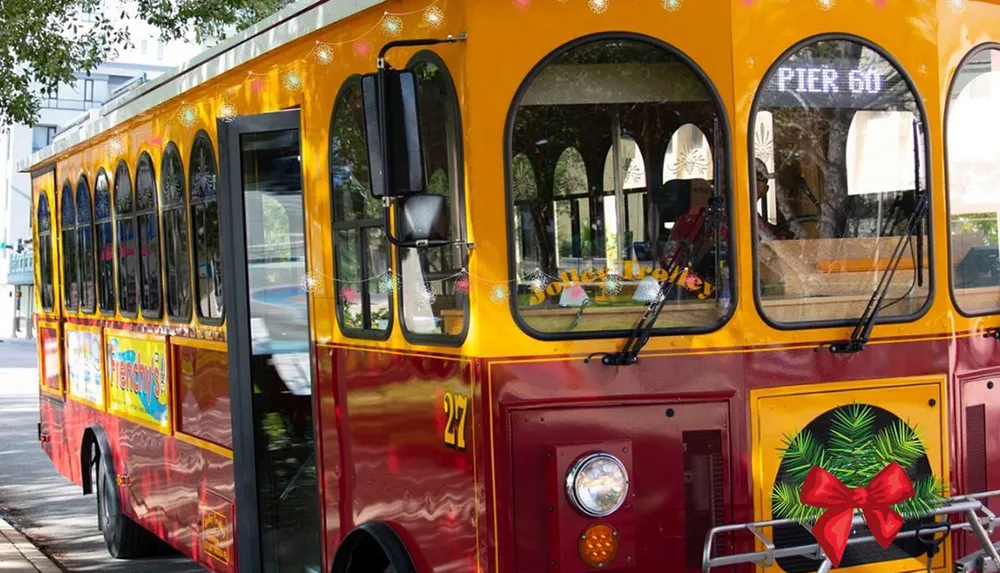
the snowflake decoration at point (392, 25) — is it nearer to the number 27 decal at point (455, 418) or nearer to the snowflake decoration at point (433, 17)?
the snowflake decoration at point (433, 17)

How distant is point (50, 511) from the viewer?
37.0ft

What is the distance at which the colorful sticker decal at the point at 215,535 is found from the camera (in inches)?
255

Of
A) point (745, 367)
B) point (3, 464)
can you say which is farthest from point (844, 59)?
point (3, 464)

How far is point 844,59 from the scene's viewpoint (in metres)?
4.55

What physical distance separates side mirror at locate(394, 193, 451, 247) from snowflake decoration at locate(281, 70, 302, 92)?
4.68 feet

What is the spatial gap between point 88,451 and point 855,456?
658cm

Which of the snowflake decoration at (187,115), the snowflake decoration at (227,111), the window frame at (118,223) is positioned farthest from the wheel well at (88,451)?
the snowflake decoration at (227,111)

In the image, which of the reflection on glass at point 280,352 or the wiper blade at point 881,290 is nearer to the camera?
the wiper blade at point 881,290

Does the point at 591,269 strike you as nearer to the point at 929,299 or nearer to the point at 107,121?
the point at 929,299

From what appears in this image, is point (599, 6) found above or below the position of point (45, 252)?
above

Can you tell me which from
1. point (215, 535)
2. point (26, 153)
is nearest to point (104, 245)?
point (215, 535)

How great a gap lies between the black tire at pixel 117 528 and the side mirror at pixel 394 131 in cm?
521

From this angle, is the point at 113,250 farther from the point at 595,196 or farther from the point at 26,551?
the point at 595,196

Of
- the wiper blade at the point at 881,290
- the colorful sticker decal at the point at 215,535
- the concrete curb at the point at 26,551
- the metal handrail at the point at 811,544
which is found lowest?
the concrete curb at the point at 26,551
